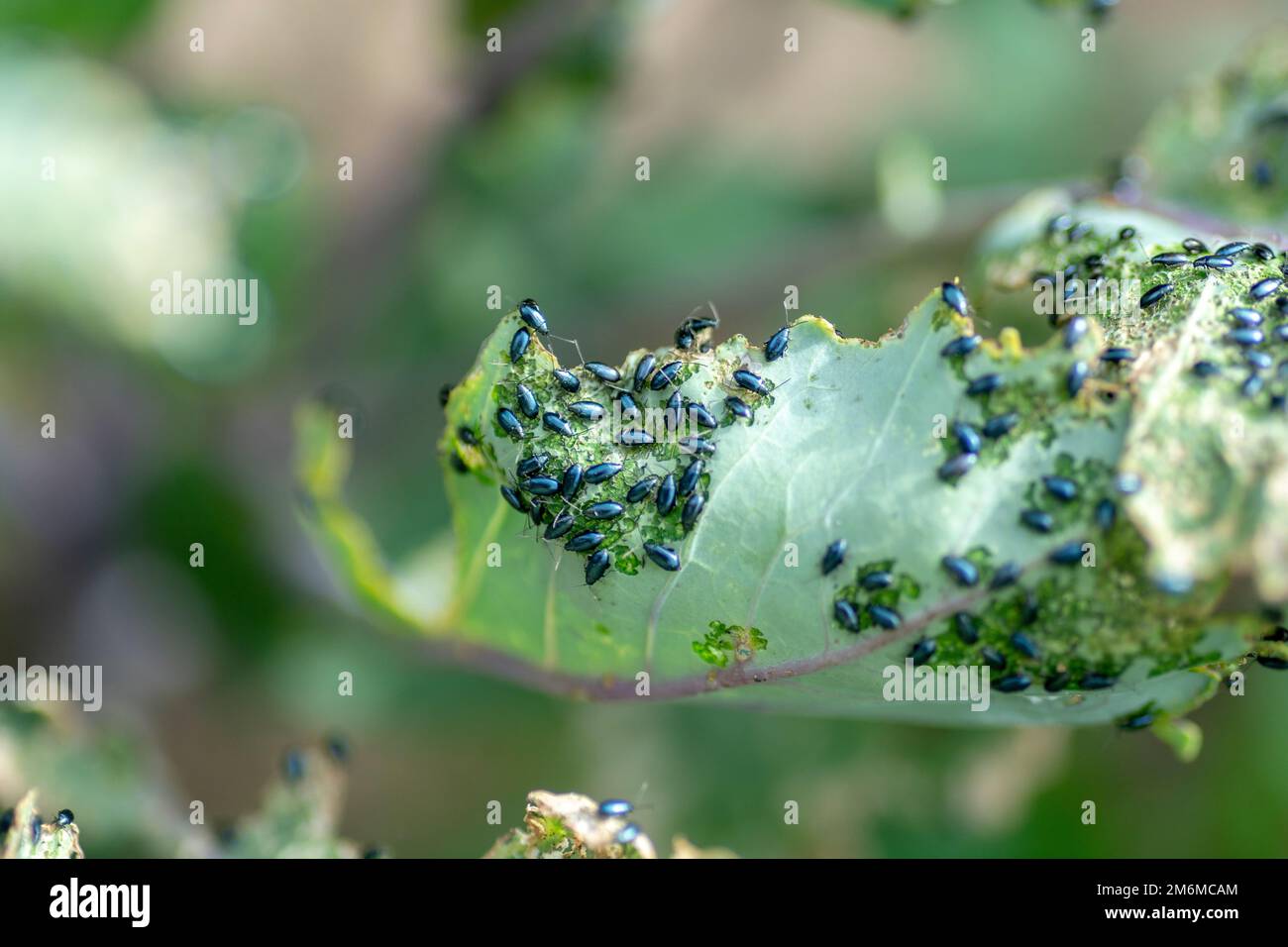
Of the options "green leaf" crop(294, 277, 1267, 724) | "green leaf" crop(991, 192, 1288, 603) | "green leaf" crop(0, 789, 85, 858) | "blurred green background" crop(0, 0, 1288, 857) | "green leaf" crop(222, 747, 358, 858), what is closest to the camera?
"green leaf" crop(991, 192, 1288, 603)

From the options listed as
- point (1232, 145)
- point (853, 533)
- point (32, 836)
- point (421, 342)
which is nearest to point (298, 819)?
point (32, 836)

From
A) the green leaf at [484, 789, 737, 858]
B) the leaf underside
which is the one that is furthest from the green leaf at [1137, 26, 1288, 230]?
the green leaf at [484, 789, 737, 858]

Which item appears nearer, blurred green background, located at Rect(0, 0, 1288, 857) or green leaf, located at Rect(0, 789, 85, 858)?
green leaf, located at Rect(0, 789, 85, 858)

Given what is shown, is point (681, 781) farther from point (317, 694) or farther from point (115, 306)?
point (115, 306)

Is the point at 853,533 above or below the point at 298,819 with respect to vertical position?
above

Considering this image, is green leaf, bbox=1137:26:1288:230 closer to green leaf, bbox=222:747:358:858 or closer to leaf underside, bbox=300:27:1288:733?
leaf underside, bbox=300:27:1288:733

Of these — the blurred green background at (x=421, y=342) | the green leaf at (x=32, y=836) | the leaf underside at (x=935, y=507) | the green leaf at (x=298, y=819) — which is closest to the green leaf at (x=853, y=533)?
the leaf underside at (x=935, y=507)

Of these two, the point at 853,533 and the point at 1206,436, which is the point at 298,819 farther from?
the point at 1206,436

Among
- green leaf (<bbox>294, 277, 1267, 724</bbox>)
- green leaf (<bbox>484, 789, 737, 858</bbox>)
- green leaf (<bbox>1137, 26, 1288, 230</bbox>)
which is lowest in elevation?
green leaf (<bbox>484, 789, 737, 858</bbox>)
